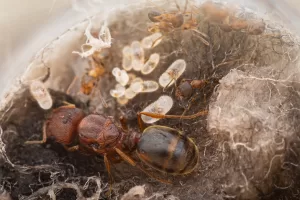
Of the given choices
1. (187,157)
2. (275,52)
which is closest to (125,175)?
(187,157)

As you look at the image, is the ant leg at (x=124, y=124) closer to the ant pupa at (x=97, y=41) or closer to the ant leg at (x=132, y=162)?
the ant leg at (x=132, y=162)

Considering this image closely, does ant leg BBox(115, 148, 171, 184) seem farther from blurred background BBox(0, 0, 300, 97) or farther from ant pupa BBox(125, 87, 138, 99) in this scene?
blurred background BBox(0, 0, 300, 97)

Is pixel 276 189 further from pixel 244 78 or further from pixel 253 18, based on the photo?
pixel 253 18

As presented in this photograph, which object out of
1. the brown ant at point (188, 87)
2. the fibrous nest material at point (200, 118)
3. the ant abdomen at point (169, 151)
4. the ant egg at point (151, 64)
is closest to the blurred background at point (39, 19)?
the fibrous nest material at point (200, 118)

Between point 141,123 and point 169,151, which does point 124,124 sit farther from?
point 169,151

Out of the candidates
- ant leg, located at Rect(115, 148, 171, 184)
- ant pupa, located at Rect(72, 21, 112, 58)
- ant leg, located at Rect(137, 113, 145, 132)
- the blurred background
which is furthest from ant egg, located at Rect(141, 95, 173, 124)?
the blurred background
